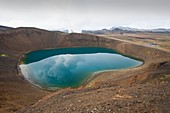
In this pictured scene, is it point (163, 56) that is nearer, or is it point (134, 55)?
point (163, 56)

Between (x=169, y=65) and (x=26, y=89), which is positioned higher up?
(x=169, y=65)

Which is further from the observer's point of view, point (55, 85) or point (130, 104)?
point (55, 85)

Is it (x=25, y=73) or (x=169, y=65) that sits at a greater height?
(x=169, y=65)

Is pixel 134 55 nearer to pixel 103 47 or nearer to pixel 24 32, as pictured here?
pixel 103 47

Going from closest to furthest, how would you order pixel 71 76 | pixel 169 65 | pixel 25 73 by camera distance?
1. pixel 169 65
2. pixel 71 76
3. pixel 25 73

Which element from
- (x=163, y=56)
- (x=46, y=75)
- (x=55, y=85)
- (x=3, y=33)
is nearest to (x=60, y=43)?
(x=3, y=33)

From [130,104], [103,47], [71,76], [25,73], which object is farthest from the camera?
[103,47]

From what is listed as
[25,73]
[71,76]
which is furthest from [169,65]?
[25,73]

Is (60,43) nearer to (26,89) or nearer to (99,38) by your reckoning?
(99,38)

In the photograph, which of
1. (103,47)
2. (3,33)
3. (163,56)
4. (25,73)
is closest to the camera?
(25,73)
